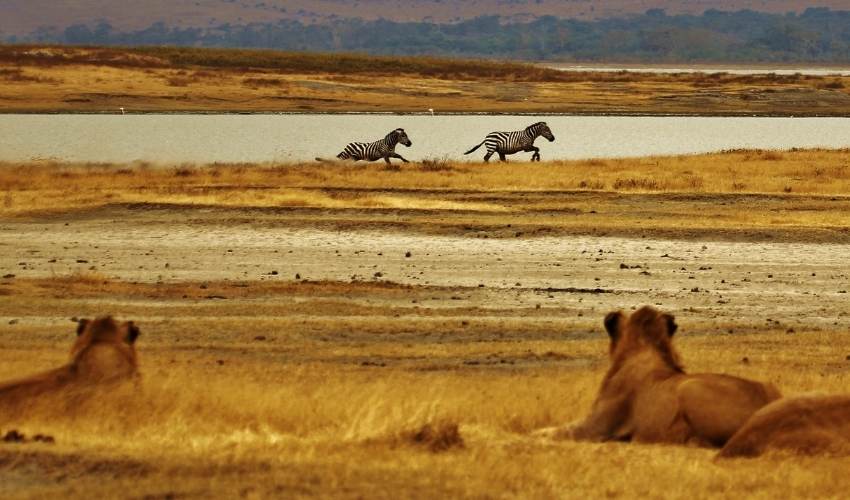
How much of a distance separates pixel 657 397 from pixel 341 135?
181 feet

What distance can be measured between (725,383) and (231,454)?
2816 millimetres

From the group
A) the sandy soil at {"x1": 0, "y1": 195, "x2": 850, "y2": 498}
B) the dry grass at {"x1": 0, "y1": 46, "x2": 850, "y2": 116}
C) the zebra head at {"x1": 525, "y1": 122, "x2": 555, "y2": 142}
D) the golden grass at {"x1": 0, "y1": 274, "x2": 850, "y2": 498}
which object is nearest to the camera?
the golden grass at {"x1": 0, "y1": 274, "x2": 850, "y2": 498}

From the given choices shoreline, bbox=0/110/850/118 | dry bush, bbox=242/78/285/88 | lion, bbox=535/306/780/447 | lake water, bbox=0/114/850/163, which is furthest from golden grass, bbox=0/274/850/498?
dry bush, bbox=242/78/285/88

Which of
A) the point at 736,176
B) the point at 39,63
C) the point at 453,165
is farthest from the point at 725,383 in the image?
the point at 39,63

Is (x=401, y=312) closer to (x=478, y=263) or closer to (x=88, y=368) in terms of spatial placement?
(x=478, y=263)

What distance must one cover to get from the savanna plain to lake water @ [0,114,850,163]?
1221cm

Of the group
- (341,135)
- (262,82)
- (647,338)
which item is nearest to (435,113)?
(262,82)

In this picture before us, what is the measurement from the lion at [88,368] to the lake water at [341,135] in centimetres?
3372

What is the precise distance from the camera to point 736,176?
35.0m

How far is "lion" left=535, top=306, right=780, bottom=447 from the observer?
891 centimetres

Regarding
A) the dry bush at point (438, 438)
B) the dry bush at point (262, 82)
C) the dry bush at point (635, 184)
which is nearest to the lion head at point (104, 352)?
the dry bush at point (438, 438)

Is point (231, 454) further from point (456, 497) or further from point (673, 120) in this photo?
point (673, 120)

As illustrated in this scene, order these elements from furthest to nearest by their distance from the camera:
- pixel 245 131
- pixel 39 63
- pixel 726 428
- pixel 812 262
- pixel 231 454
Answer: pixel 39 63 < pixel 245 131 < pixel 812 262 < pixel 726 428 < pixel 231 454

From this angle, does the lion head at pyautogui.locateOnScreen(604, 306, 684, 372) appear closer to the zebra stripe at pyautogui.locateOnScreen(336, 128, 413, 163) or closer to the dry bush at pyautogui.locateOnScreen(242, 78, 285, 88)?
the zebra stripe at pyautogui.locateOnScreen(336, 128, 413, 163)
